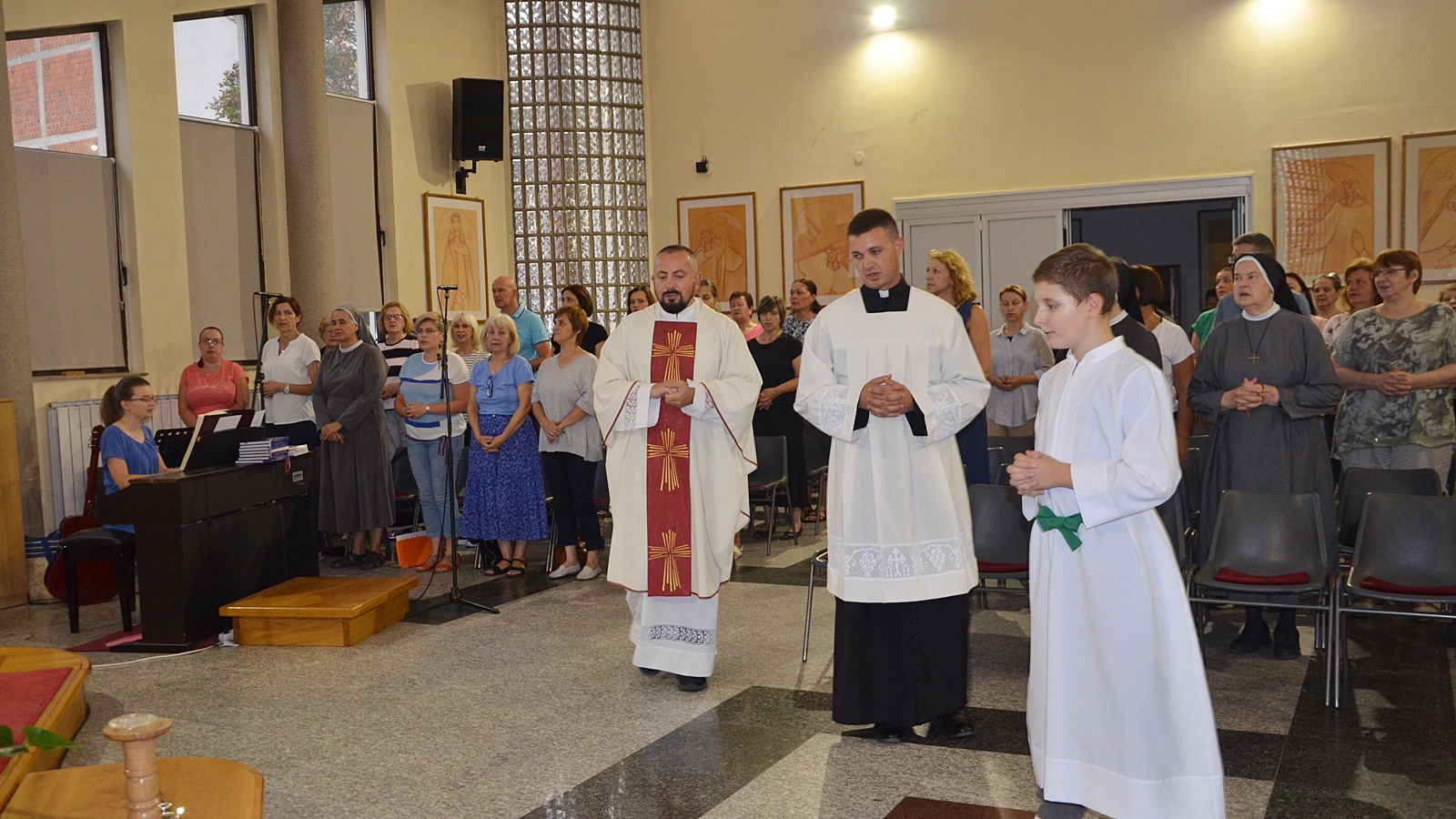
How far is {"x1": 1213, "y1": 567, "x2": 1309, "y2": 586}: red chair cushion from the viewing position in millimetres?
4438

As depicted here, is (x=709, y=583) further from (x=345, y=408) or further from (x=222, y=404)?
(x=222, y=404)

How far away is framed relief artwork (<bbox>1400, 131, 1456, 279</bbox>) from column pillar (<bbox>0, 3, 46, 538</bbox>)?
9.69 metres

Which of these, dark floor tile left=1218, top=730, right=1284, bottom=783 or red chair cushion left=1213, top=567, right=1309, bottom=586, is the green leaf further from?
red chair cushion left=1213, top=567, right=1309, bottom=586

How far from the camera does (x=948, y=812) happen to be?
11.2 ft

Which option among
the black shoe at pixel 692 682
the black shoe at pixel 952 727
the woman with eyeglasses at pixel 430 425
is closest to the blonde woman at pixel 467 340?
the woman with eyeglasses at pixel 430 425

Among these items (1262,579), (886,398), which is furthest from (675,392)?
(1262,579)

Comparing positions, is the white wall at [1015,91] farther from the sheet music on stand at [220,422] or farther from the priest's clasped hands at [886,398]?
the priest's clasped hands at [886,398]

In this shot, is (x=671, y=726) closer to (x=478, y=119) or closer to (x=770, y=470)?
(x=770, y=470)

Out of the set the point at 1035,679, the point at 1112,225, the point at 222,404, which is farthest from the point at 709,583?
the point at 1112,225

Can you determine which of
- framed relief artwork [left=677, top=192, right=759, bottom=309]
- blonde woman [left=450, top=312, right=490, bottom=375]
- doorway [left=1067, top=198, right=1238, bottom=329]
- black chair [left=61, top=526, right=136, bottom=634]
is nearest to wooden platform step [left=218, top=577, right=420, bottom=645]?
black chair [left=61, top=526, right=136, bottom=634]

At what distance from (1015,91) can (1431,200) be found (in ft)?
11.2

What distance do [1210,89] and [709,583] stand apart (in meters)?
7.51

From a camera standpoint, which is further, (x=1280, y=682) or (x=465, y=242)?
(x=465, y=242)

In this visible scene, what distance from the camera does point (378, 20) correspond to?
10602mm
